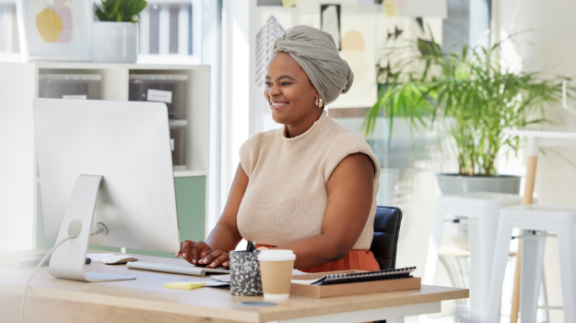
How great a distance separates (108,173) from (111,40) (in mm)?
1839

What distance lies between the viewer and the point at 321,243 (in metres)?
1.87

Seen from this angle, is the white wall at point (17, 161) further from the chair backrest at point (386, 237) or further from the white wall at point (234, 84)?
the chair backrest at point (386, 237)

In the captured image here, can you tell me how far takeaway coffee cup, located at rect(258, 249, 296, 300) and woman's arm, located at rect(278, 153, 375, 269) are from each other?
1.52 ft

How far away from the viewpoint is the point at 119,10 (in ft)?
11.3

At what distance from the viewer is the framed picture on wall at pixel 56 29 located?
128 inches

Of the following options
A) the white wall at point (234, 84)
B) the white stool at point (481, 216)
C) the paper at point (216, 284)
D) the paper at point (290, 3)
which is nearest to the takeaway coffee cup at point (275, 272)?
the paper at point (216, 284)

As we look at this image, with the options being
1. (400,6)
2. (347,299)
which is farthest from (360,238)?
(400,6)

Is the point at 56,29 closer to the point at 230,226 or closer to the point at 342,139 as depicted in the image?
the point at 230,226

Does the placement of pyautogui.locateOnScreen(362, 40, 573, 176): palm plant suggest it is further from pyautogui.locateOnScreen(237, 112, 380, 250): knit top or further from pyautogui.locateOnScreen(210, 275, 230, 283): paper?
pyautogui.locateOnScreen(210, 275, 230, 283): paper

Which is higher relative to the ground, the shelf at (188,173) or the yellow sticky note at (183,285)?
the yellow sticky note at (183,285)

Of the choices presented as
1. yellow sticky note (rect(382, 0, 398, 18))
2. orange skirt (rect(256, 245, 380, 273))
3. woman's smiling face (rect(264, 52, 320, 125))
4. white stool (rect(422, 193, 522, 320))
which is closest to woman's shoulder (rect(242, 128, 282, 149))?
woman's smiling face (rect(264, 52, 320, 125))

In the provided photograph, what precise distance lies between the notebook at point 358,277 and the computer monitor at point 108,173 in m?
0.37

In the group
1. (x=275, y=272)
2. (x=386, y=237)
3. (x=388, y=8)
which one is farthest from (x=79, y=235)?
(x=388, y=8)

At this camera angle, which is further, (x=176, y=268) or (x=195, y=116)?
(x=195, y=116)
